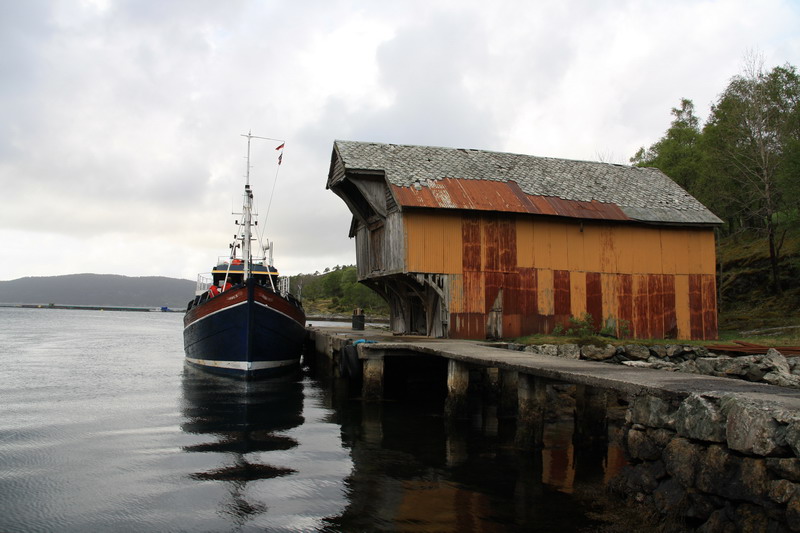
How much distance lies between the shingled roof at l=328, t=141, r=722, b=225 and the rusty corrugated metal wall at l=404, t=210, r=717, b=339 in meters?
0.53

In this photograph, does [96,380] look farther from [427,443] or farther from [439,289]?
[427,443]

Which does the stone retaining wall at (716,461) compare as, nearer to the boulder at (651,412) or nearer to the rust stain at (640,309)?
the boulder at (651,412)

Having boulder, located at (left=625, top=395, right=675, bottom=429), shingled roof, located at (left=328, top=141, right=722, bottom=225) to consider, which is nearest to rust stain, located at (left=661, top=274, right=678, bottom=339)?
shingled roof, located at (left=328, top=141, right=722, bottom=225)

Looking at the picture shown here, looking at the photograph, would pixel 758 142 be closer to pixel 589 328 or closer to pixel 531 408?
pixel 589 328

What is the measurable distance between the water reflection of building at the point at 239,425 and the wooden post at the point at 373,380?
6.34 feet

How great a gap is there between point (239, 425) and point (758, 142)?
3017 cm

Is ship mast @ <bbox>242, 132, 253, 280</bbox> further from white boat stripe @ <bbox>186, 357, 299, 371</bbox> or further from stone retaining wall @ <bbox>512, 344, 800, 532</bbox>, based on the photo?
stone retaining wall @ <bbox>512, 344, 800, 532</bbox>

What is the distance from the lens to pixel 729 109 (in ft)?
117

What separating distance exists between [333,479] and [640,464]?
4.78 meters

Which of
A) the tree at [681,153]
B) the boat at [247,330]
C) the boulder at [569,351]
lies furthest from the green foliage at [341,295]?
the boulder at [569,351]

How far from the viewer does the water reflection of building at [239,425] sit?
986 cm

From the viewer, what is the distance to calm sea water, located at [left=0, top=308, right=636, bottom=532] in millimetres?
8227

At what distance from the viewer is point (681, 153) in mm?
41594

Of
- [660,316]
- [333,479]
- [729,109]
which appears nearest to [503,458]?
[333,479]
